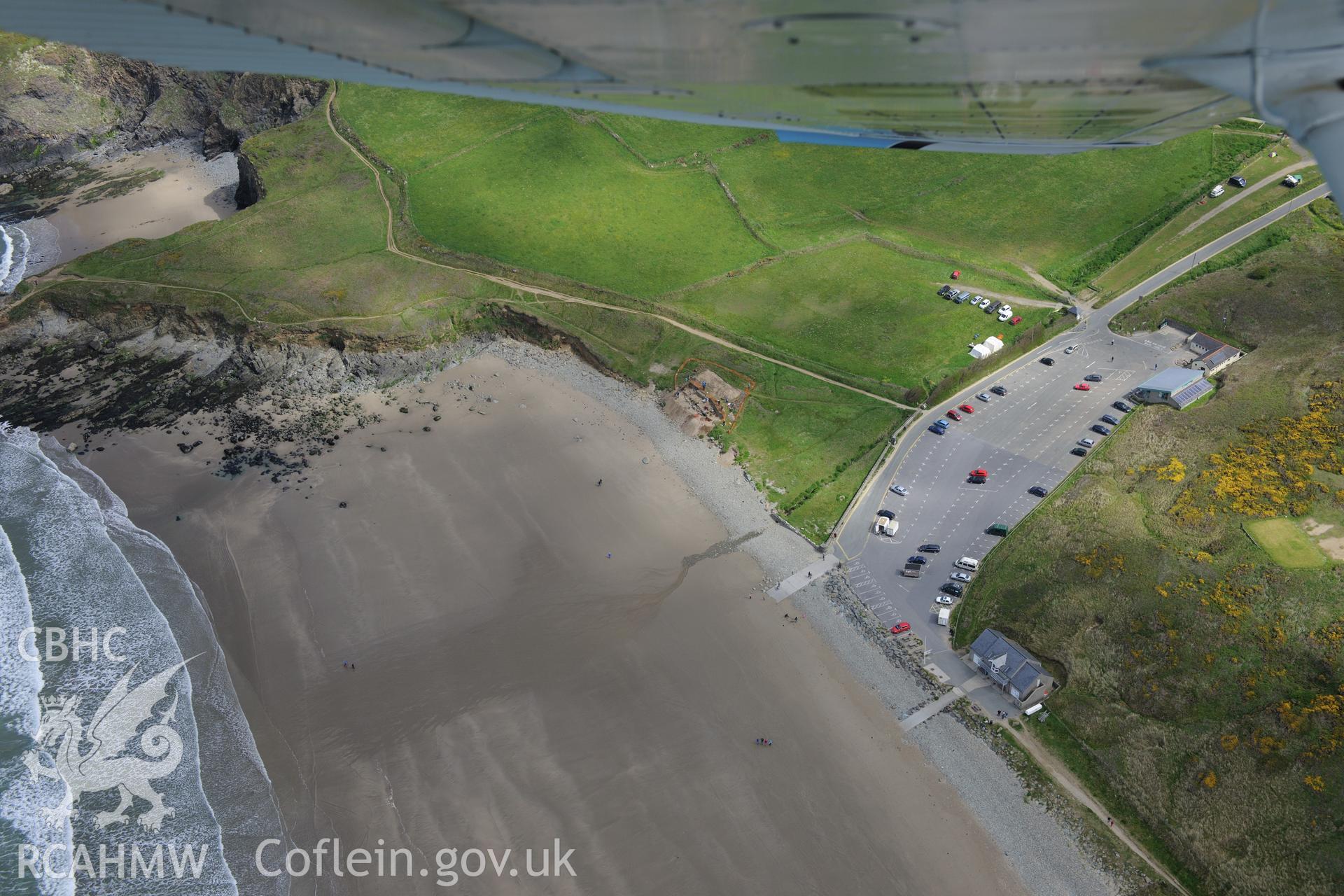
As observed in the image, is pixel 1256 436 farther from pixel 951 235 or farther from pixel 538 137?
pixel 538 137

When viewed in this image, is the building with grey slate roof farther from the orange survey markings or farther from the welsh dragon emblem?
the welsh dragon emblem

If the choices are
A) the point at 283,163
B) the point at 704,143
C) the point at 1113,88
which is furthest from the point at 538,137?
the point at 1113,88

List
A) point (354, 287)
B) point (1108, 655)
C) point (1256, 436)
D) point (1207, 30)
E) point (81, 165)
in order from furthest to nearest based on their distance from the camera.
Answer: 1. point (81, 165)
2. point (354, 287)
3. point (1256, 436)
4. point (1108, 655)
5. point (1207, 30)

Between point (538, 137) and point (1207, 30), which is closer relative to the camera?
point (1207, 30)

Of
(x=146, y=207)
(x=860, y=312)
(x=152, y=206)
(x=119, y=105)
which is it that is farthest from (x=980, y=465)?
(x=119, y=105)

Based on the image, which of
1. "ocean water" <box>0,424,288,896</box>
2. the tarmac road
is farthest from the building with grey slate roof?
"ocean water" <box>0,424,288,896</box>

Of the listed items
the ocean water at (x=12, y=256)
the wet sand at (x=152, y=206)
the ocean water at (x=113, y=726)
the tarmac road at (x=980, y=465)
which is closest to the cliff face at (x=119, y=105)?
the wet sand at (x=152, y=206)
